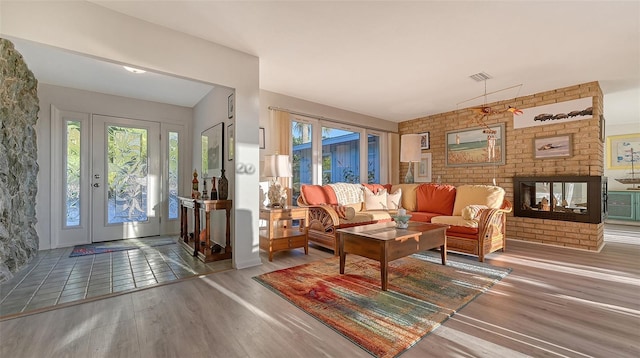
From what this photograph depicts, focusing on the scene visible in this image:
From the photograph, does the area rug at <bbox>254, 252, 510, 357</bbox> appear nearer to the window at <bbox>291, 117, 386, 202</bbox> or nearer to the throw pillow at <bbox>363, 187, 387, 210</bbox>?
the throw pillow at <bbox>363, 187, 387, 210</bbox>

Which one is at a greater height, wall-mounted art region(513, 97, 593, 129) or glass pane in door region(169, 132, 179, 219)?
wall-mounted art region(513, 97, 593, 129)

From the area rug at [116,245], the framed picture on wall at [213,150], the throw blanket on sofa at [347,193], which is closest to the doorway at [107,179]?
the area rug at [116,245]

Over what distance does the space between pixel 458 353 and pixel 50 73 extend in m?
5.49

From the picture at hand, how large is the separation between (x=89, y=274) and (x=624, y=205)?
34.0 ft

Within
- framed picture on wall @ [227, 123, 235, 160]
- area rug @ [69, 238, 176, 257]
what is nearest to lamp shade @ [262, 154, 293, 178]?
framed picture on wall @ [227, 123, 235, 160]

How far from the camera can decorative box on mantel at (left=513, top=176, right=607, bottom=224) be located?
4195 millimetres

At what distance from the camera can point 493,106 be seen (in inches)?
211

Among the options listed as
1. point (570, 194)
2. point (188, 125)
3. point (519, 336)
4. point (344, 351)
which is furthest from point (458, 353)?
point (188, 125)

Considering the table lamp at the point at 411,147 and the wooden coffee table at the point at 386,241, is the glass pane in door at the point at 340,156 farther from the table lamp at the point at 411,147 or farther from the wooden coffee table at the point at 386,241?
the wooden coffee table at the point at 386,241

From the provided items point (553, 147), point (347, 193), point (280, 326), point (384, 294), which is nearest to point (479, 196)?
point (553, 147)

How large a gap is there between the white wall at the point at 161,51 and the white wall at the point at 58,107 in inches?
107

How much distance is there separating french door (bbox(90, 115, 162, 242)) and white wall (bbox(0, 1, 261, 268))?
2763 millimetres

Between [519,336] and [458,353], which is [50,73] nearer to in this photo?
[458,353]

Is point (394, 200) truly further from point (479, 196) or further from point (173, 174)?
point (173, 174)
